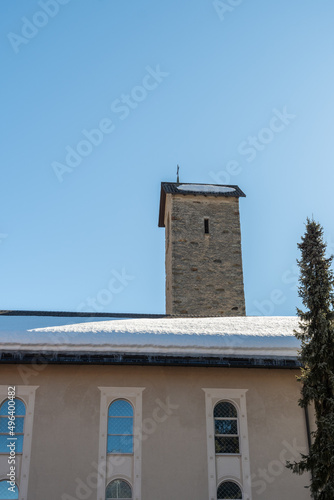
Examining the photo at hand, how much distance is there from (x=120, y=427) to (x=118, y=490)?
111 cm

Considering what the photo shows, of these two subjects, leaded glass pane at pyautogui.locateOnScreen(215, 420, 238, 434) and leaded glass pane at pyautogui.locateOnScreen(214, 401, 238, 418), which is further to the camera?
leaded glass pane at pyautogui.locateOnScreen(214, 401, 238, 418)

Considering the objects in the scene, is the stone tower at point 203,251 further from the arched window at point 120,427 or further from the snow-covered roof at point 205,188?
the arched window at point 120,427

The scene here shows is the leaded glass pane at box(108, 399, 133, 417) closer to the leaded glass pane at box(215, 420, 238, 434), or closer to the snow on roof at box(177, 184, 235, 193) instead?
the leaded glass pane at box(215, 420, 238, 434)

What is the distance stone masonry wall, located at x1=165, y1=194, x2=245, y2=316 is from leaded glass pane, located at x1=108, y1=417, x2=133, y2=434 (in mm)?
12406

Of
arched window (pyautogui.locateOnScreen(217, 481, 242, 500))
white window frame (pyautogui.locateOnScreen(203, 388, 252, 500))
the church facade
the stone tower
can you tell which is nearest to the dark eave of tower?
the stone tower

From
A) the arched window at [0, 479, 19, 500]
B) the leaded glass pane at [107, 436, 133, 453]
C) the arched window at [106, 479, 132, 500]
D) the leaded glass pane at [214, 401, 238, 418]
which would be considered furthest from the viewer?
the leaded glass pane at [214, 401, 238, 418]

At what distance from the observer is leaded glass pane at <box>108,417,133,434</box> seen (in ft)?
38.4

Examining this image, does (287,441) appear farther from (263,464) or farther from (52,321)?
(52,321)

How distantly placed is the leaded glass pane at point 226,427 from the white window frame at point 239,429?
103mm

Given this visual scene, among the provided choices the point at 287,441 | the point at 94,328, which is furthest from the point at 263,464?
the point at 94,328

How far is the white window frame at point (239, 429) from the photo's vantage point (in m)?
11.4

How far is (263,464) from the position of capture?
1166 cm

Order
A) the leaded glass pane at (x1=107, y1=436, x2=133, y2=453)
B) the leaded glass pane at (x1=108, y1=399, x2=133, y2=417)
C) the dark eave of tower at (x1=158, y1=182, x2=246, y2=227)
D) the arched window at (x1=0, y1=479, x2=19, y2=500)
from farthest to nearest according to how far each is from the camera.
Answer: the dark eave of tower at (x1=158, y1=182, x2=246, y2=227)
the leaded glass pane at (x1=108, y1=399, x2=133, y2=417)
the leaded glass pane at (x1=107, y1=436, x2=133, y2=453)
the arched window at (x1=0, y1=479, x2=19, y2=500)

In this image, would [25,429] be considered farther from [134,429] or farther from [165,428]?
[165,428]
